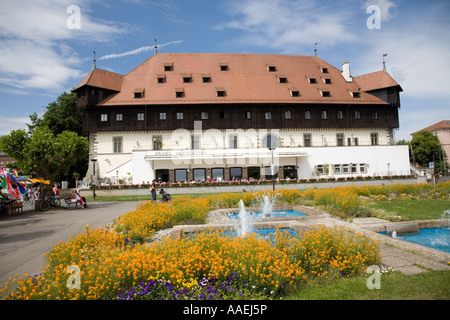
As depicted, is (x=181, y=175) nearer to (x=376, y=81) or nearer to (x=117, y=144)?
(x=117, y=144)

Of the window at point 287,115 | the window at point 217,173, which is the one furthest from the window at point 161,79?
the window at point 287,115

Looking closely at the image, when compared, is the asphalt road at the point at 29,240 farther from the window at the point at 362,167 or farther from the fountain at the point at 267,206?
the window at the point at 362,167

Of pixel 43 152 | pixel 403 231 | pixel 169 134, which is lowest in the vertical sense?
pixel 403 231

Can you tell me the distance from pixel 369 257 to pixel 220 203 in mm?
11207

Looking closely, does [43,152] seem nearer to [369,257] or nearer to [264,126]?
[369,257]

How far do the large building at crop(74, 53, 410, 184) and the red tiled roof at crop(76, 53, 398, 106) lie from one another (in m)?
0.15

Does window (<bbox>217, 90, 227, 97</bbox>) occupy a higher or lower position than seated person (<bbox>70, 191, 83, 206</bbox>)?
higher

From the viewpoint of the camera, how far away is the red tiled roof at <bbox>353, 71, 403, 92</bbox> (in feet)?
132

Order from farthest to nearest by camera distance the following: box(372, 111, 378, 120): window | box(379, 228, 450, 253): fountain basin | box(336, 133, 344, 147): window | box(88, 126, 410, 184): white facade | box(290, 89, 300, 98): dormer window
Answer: box(372, 111, 378, 120): window → box(336, 133, 344, 147): window → box(290, 89, 300, 98): dormer window → box(88, 126, 410, 184): white facade → box(379, 228, 450, 253): fountain basin

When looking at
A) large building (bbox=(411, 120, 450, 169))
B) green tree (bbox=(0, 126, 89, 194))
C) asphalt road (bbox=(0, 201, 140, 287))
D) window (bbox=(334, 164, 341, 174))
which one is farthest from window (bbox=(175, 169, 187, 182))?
large building (bbox=(411, 120, 450, 169))

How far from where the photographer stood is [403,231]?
31.5ft

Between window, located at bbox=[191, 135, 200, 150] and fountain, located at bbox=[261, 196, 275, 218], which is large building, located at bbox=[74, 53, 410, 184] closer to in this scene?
window, located at bbox=[191, 135, 200, 150]
